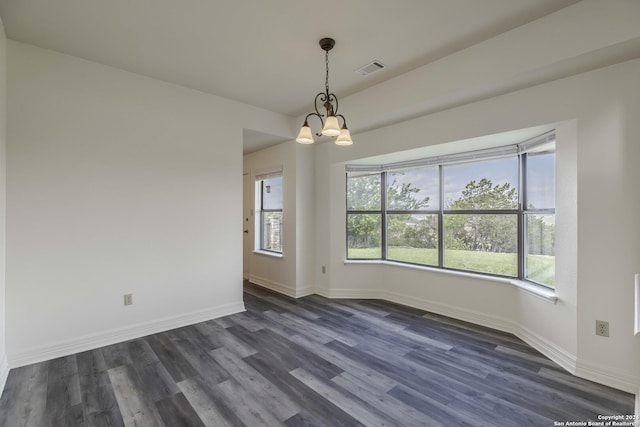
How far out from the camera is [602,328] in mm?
2305

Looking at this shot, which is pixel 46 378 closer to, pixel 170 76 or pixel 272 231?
pixel 170 76

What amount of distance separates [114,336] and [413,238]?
151 inches

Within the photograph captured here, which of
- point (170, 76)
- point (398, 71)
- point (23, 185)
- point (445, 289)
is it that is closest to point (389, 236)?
point (445, 289)

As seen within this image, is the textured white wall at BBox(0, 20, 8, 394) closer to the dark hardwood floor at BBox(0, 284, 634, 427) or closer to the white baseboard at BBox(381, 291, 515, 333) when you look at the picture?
the dark hardwood floor at BBox(0, 284, 634, 427)

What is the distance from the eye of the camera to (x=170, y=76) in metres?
3.25

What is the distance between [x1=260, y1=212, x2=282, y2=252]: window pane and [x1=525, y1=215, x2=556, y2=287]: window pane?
357 cm

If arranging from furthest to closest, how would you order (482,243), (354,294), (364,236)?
(364,236) < (354,294) < (482,243)

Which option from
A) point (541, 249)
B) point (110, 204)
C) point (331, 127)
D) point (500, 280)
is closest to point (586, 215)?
point (541, 249)

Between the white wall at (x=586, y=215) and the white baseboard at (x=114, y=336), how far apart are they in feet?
11.0

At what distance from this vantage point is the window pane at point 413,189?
4145 mm

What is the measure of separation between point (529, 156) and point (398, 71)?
1.72 m

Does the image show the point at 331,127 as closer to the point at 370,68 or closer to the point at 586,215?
the point at 370,68

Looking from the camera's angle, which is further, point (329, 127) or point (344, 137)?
point (344, 137)

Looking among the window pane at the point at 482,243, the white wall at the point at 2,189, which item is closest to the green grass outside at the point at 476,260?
the window pane at the point at 482,243
